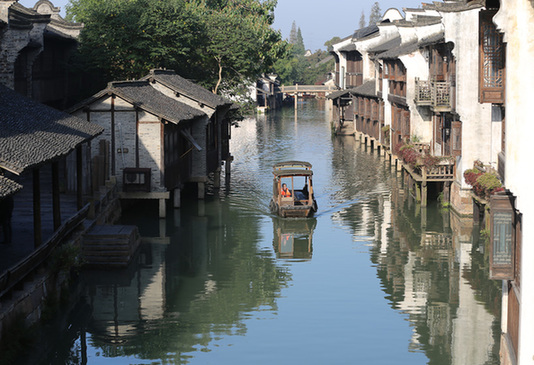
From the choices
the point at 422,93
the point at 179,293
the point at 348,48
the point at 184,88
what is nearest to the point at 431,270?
the point at 179,293

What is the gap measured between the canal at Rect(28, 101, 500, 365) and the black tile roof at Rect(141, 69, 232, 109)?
476 centimetres

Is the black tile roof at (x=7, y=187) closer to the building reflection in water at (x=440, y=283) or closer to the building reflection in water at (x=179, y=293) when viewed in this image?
the building reflection in water at (x=179, y=293)

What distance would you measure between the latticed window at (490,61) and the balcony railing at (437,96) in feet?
51.3

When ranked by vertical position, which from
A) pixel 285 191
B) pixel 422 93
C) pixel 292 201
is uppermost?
pixel 422 93

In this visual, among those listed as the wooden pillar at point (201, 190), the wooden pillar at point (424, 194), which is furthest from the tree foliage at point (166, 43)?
the wooden pillar at point (424, 194)

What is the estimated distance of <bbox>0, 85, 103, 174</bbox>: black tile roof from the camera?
17634mm

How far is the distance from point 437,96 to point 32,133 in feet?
68.9

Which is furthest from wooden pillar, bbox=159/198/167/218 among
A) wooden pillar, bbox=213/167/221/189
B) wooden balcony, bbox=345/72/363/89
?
wooden balcony, bbox=345/72/363/89

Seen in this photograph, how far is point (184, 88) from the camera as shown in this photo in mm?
38688

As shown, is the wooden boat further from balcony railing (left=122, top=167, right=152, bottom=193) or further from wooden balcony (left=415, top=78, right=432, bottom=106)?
wooden balcony (left=415, top=78, right=432, bottom=106)

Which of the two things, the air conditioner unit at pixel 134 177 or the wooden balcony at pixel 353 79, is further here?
the wooden balcony at pixel 353 79

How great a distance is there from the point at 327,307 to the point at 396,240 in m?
9.63

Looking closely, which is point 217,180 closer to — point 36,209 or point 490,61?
point 36,209

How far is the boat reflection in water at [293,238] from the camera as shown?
28.8m
